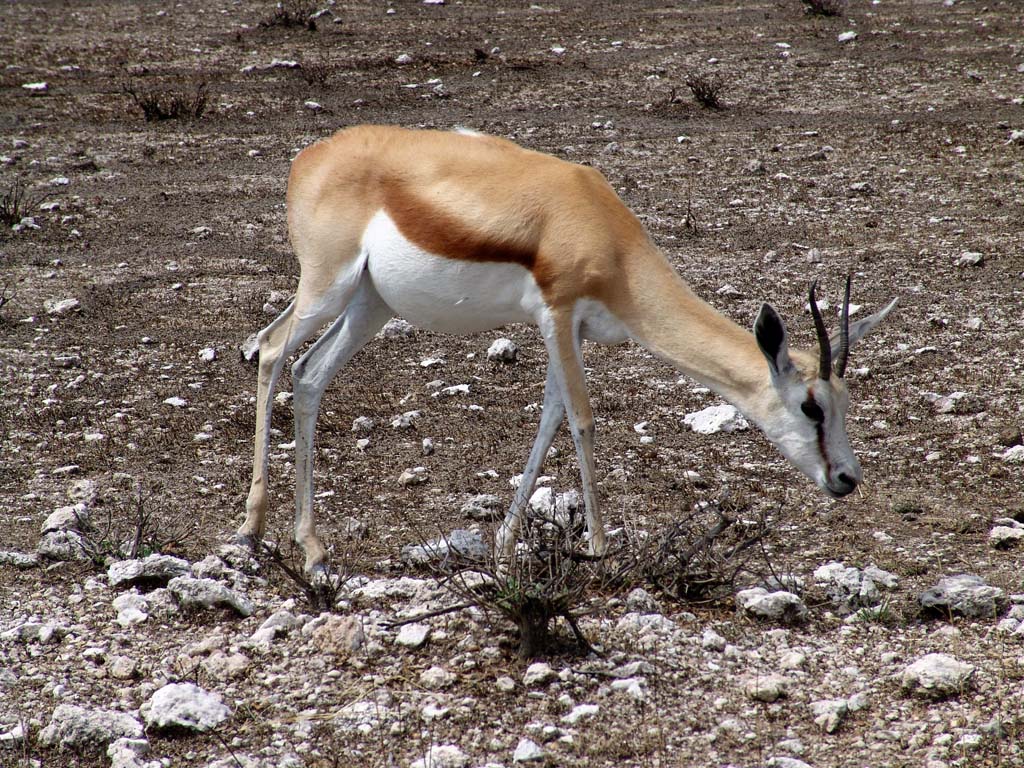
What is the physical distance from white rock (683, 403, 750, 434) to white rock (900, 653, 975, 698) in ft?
9.34

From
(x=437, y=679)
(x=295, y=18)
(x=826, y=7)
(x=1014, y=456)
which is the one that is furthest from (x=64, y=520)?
(x=826, y=7)

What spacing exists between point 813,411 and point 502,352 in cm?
337

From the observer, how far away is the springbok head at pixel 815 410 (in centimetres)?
498

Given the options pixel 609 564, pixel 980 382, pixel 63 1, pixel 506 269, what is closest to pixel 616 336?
pixel 506 269

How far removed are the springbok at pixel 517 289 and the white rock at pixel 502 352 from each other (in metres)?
2.33

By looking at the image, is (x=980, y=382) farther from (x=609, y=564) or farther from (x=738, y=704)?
(x=738, y=704)

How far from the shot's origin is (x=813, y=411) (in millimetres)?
5016

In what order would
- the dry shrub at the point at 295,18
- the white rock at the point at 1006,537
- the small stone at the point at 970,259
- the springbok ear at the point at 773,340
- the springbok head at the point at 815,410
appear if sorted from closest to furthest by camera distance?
the springbok ear at the point at 773,340 → the springbok head at the point at 815,410 → the white rock at the point at 1006,537 → the small stone at the point at 970,259 → the dry shrub at the point at 295,18

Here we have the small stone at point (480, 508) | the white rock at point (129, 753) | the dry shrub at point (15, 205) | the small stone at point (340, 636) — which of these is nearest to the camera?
the white rock at point (129, 753)

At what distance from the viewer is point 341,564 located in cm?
535

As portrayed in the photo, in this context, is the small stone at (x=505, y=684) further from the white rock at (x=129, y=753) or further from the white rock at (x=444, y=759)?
the white rock at (x=129, y=753)

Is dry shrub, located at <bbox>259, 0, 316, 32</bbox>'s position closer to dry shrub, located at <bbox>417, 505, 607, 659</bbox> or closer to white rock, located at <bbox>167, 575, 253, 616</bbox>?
white rock, located at <bbox>167, 575, 253, 616</bbox>

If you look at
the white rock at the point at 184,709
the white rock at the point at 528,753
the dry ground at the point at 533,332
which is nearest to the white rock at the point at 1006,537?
the dry ground at the point at 533,332

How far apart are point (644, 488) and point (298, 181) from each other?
94.6 inches
